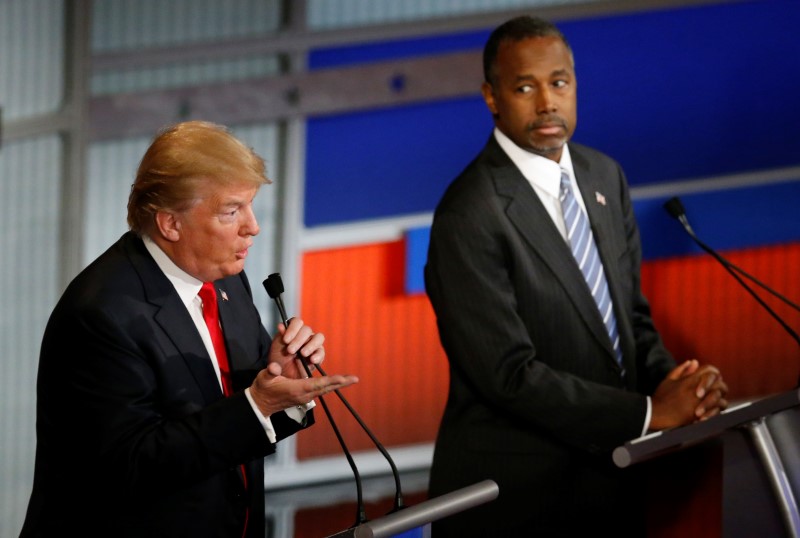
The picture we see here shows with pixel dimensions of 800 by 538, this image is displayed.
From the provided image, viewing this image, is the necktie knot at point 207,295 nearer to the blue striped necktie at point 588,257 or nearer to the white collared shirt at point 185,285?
the white collared shirt at point 185,285

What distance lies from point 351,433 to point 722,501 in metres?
2.31

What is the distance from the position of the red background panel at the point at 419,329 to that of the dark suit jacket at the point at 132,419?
2.40 meters

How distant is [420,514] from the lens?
1866 millimetres

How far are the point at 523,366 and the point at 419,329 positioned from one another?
2.09 meters

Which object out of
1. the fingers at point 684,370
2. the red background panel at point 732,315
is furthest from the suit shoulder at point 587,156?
the red background panel at point 732,315

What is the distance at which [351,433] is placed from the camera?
14.9 feet

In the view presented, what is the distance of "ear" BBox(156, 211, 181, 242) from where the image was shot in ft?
6.64

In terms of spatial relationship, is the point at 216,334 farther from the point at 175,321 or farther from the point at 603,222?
the point at 603,222

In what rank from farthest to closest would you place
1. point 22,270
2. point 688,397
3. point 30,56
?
point 22,270 → point 30,56 → point 688,397

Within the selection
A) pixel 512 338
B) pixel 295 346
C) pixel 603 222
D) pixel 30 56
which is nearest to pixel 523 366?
pixel 512 338

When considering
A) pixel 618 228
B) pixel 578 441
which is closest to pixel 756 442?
pixel 578 441

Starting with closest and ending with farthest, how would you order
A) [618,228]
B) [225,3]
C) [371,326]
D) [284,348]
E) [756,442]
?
[284,348] < [756,442] < [618,228] < [225,3] < [371,326]

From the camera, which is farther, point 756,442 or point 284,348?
point 756,442

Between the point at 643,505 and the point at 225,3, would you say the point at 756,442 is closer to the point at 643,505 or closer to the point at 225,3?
the point at 643,505
